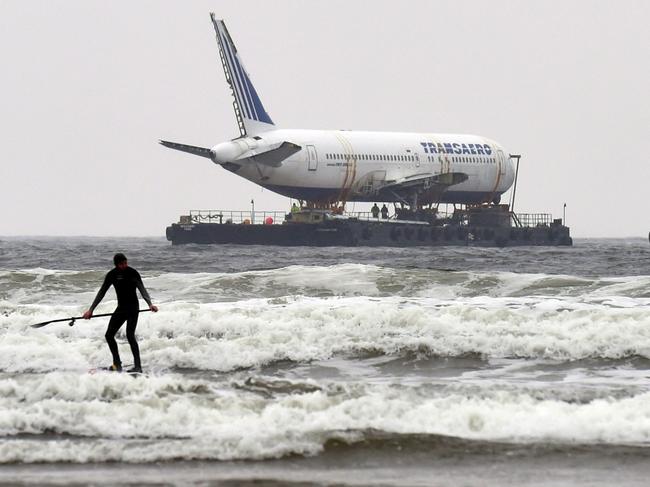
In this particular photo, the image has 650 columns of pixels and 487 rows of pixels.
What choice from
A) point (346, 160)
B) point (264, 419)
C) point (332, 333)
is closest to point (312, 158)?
point (346, 160)

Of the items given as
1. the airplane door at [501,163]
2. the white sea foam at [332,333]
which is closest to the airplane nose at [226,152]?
the airplane door at [501,163]

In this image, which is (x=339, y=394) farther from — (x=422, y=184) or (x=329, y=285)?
(x=422, y=184)

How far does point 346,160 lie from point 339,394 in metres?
68.1

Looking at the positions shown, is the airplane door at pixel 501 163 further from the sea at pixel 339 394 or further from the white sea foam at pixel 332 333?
the white sea foam at pixel 332 333

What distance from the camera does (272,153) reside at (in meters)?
78.4

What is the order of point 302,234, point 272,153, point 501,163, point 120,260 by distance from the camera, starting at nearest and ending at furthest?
1. point 120,260
2. point 272,153
3. point 302,234
4. point 501,163

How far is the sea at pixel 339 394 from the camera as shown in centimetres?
1092

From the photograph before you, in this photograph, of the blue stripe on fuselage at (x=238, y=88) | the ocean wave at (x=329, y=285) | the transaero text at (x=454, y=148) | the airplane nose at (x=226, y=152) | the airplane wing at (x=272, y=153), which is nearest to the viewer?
the ocean wave at (x=329, y=285)

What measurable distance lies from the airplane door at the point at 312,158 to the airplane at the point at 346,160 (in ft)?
0.20

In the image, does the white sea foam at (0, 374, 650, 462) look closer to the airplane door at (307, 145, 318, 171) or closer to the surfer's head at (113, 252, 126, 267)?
the surfer's head at (113, 252, 126, 267)

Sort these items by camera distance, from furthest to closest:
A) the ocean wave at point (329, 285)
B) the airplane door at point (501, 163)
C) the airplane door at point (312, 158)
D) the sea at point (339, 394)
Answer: the airplane door at point (501, 163), the airplane door at point (312, 158), the ocean wave at point (329, 285), the sea at point (339, 394)

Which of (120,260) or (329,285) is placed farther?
(329,285)

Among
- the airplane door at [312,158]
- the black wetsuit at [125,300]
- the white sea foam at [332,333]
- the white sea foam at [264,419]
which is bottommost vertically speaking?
the white sea foam at [264,419]

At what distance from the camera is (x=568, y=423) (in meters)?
12.5
